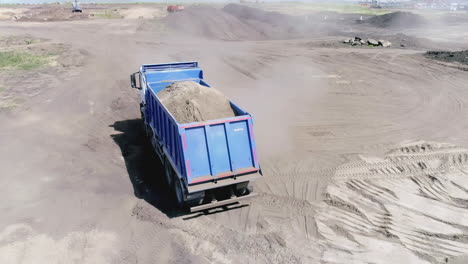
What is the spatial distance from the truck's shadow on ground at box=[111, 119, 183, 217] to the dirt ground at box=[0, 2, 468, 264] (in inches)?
2.1

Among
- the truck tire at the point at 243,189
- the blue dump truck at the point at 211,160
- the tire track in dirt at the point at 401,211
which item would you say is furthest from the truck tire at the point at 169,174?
the tire track in dirt at the point at 401,211

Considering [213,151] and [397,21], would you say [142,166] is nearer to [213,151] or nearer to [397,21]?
[213,151]

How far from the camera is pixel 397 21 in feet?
157

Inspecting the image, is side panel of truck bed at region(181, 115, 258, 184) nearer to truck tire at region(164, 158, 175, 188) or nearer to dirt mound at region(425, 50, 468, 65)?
truck tire at region(164, 158, 175, 188)

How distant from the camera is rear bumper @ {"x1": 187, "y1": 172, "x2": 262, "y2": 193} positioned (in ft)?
27.6

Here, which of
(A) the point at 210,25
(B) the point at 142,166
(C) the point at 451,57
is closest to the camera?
(B) the point at 142,166

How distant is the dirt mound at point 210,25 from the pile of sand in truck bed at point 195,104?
1091 inches

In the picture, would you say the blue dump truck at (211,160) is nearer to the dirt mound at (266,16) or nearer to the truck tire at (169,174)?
the truck tire at (169,174)

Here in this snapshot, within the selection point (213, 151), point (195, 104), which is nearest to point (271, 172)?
point (213, 151)

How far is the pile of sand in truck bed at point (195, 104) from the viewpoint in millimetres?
9688

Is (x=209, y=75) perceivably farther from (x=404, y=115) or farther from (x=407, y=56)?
(x=407, y=56)

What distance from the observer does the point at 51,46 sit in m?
30.4

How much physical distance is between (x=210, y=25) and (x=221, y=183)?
34337mm

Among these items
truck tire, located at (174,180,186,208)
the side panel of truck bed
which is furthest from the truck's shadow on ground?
the side panel of truck bed
